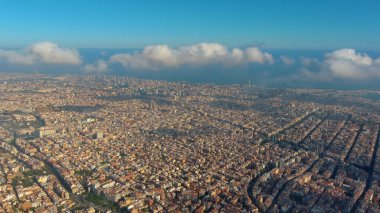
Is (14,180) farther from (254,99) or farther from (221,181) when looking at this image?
(254,99)

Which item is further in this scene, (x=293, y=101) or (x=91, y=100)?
(x=293, y=101)

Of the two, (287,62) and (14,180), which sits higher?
(287,62)

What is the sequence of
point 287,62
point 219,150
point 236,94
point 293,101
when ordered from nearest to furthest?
point 219,150
point 293,101
point 236,94
point 287,62

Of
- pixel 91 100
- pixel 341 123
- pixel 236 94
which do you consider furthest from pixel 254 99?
pixel 91 100

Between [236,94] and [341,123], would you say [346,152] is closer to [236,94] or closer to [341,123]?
[341,123]

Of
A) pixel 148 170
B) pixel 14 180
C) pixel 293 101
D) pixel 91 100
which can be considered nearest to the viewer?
pixel 14 180

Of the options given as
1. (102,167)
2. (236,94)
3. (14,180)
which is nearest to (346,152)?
(102,167)
